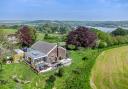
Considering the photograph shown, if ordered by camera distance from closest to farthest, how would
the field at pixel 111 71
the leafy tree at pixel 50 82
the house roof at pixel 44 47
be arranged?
1. the leafy tree at pixel 50 82
2. the field at pixel 111 71
3. the house roof at pixel 44 47

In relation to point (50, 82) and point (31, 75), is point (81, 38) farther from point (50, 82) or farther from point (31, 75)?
point (50, 82)

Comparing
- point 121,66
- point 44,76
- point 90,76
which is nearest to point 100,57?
point 121,66

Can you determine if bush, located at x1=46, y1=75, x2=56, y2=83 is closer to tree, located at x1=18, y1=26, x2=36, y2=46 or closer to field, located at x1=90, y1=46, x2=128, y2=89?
field, located at x1=90, y1=46, x2=128, y2=89

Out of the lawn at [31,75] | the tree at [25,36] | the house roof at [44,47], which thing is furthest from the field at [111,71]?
the tree at [25,36]

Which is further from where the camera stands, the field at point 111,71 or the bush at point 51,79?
the bush at point 51,79

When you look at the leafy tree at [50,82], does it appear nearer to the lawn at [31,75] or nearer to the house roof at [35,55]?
the lawn at [31,75]

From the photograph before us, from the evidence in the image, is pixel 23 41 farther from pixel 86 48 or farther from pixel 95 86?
pixel 95 86

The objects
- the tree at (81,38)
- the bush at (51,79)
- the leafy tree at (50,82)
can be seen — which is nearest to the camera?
the leafy tree at (50,82)

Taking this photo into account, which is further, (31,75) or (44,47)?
(44,47)

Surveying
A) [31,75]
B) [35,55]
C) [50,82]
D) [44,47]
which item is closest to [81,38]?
[44,47]
